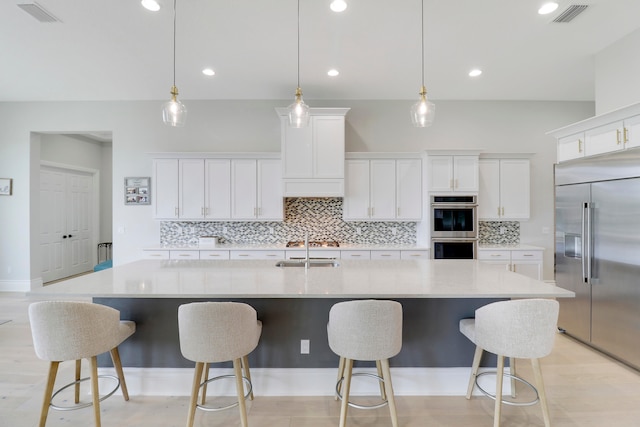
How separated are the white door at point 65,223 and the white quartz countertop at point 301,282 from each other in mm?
4464

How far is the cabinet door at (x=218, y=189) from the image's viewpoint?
183 inches

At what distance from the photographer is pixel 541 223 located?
5020mm

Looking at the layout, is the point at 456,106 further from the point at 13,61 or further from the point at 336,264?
the point at 13,61

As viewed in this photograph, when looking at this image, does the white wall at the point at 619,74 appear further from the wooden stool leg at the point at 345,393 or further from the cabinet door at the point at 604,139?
the wooden stool leg at the point at 345,393

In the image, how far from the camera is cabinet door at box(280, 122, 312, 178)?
448 cm

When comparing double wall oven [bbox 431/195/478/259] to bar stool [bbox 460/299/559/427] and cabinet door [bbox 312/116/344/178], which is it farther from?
bar stool [bbox 460/299/559/427]

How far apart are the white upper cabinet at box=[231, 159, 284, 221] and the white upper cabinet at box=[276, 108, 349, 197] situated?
0.23m

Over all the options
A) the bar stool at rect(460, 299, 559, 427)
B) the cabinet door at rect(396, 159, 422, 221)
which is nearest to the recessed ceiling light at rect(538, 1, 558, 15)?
the cabinet door at rect(396, 159, 422, 221)

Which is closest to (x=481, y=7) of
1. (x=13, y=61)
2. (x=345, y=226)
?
(x=345, y=226)

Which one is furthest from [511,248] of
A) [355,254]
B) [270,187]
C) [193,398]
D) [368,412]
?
[193,398]

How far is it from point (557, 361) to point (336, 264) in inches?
87.1

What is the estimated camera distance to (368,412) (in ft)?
7.11

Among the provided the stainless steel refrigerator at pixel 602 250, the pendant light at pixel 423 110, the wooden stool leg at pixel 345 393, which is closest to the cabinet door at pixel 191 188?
the pendant light at pixel 423 110

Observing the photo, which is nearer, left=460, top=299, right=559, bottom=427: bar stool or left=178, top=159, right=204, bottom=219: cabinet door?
left=460, top=299, right=559, bottom=427: bar stool
